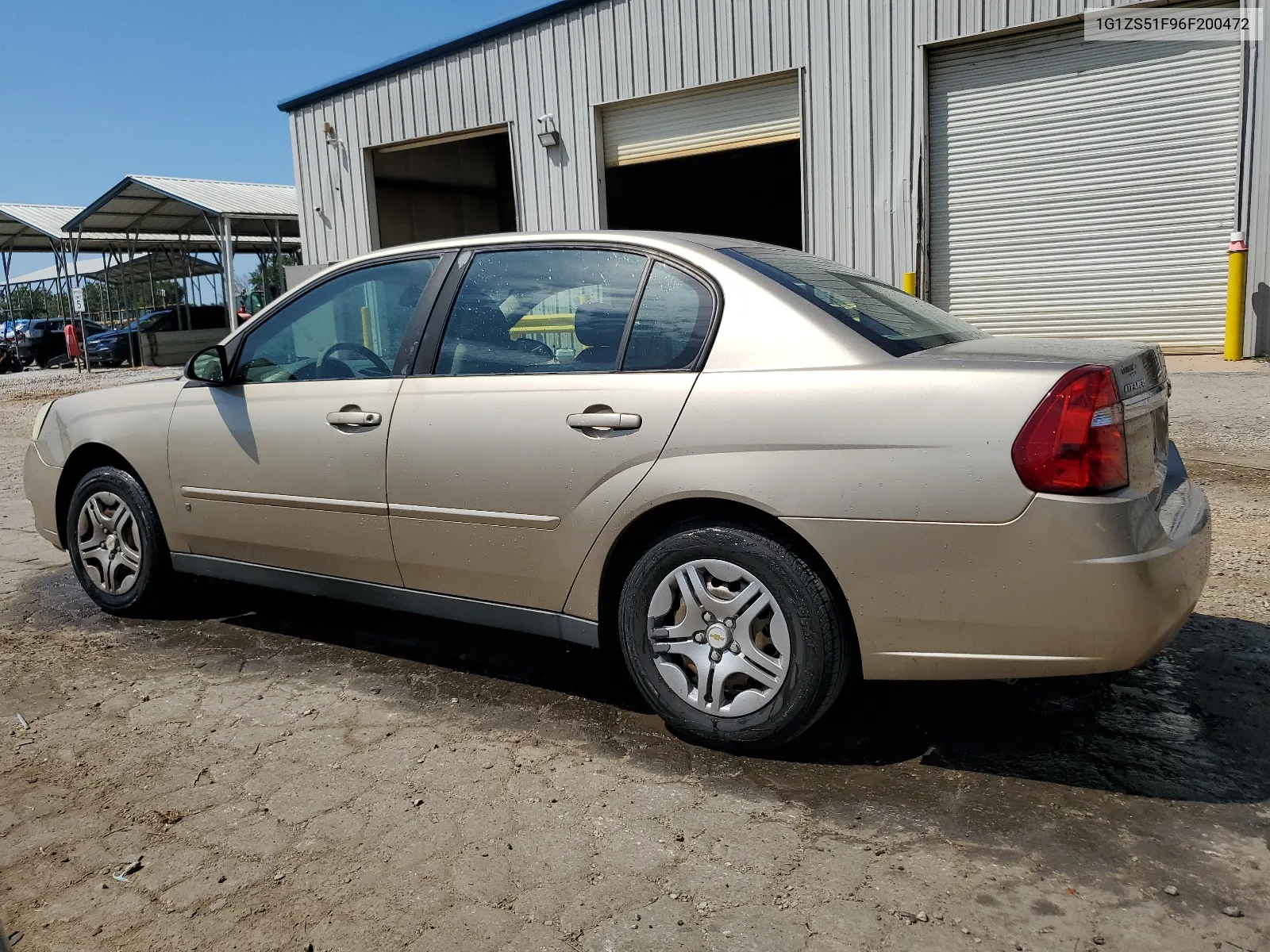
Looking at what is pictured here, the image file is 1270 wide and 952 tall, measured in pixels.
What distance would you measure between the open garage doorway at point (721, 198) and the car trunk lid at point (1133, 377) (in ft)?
51.6

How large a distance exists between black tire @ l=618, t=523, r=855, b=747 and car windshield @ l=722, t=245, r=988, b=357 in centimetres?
68

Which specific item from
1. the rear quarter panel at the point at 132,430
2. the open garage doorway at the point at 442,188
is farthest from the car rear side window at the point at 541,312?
the open garage doorway at the point at 442,188

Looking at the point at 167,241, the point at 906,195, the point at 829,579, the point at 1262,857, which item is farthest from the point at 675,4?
the point at 167,241

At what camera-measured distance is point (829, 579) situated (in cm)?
284

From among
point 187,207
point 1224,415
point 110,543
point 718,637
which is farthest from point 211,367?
point 187,207

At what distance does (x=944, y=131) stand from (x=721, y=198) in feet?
31.1

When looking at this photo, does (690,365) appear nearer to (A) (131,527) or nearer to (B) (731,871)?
(B) (731,871)

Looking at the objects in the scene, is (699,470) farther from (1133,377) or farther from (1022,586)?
(1133,377)

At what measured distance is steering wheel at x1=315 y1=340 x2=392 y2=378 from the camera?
3.80 m

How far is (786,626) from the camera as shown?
2861mm

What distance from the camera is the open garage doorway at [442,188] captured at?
53.4 ft

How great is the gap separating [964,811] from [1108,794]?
0.40 meters

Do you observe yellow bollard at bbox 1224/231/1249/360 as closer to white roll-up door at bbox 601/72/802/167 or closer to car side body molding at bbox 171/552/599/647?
white roll-up door at bbox 601/72/802/167

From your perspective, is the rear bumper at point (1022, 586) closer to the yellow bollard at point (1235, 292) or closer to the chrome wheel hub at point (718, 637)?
the chrome wheel hub at point (718, 637)
